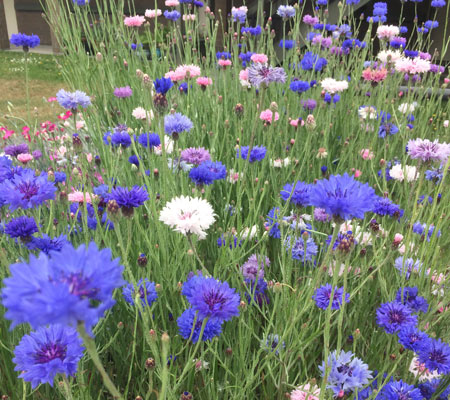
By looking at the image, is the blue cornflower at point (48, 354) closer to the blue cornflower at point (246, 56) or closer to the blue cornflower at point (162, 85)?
the blue cornflower at point (162, 85)

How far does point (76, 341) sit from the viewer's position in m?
0.82

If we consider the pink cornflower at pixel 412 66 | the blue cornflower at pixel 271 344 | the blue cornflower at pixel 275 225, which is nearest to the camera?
the blue cornflower at pixel 271 344

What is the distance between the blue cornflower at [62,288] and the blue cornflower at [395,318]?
0.86 m

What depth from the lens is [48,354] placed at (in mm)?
812

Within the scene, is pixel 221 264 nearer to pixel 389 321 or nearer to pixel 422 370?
pixel 389 321

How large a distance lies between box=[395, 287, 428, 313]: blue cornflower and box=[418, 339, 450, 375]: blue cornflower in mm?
133

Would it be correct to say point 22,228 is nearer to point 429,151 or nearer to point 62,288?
point 62,288

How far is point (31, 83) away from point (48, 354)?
743 cm

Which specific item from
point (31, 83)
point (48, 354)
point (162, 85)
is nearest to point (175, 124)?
point (162, 85)

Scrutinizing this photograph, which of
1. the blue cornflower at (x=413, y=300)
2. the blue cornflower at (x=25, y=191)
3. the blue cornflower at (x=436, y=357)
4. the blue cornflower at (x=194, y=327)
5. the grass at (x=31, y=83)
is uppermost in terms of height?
the blue cornflower at (x=25, y=191)

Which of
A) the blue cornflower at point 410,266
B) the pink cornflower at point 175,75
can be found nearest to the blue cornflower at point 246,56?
the pink cornflower at point 175,75

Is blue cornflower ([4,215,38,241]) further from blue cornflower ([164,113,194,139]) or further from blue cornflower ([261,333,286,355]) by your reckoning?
blue cornflower ([261,333,286,355])

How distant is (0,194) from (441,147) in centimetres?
133

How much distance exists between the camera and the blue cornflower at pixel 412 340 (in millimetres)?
1057
